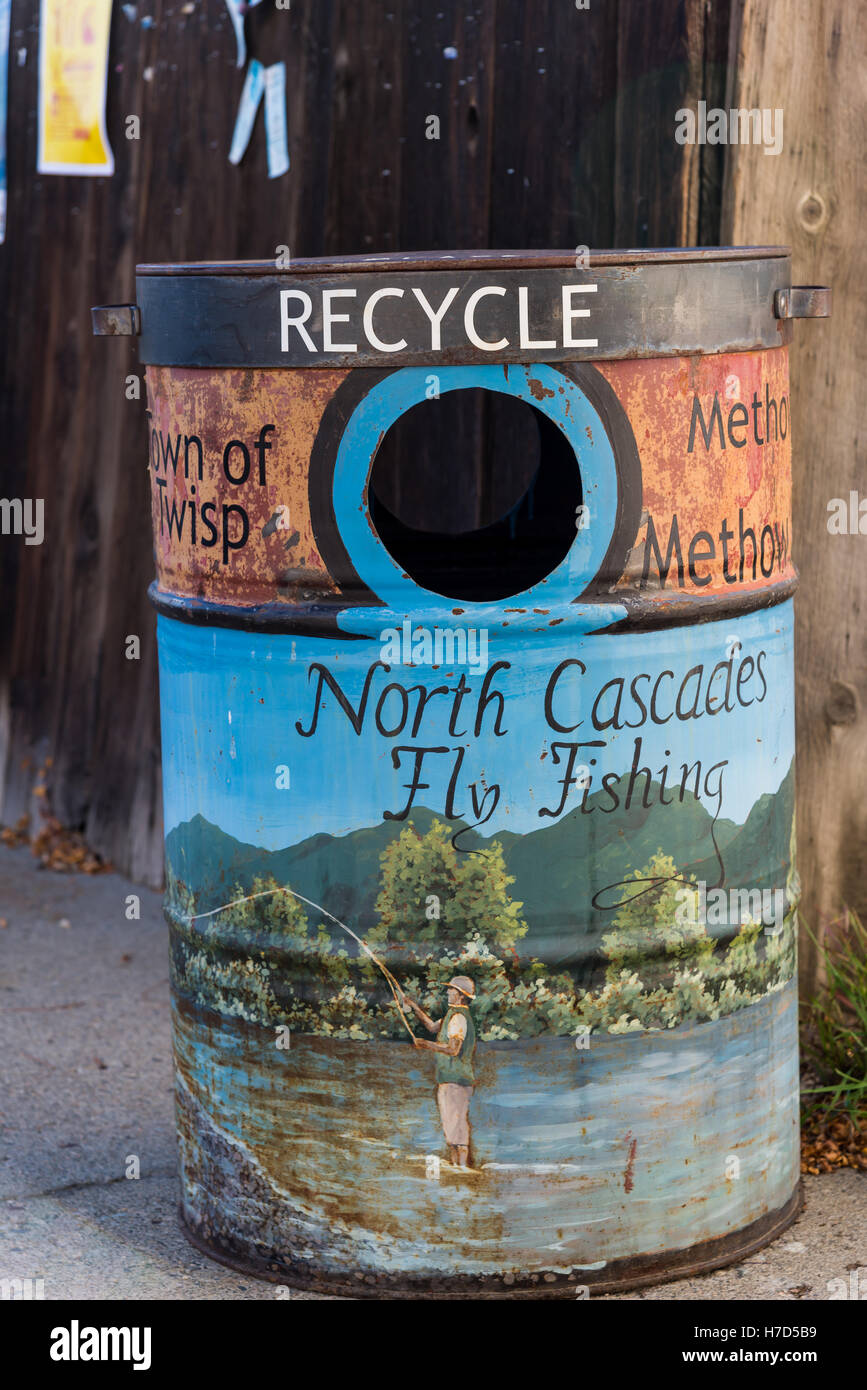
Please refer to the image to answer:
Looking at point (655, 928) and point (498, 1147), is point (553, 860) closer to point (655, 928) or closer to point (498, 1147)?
point (655, 928)

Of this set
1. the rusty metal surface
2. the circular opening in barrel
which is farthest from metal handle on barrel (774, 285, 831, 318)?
the rusty metal surface

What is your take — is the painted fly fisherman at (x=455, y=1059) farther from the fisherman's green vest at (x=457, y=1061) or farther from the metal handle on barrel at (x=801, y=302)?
the metal handle on barrel at (x=801, y=302)

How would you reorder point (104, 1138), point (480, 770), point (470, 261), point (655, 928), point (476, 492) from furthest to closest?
1. point (476, 492)
2. point (104, 1138)
3. point (655, 928)
4. point (480, 770)
5. point (470, 261)

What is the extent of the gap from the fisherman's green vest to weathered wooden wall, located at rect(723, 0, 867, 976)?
1.31 meters

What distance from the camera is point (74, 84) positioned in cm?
501

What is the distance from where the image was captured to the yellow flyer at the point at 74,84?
494 cm

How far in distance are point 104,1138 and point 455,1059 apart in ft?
4.07

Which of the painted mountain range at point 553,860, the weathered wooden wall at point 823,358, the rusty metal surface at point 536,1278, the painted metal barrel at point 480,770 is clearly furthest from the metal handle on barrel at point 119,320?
the rusty metal surface at point 536,1278

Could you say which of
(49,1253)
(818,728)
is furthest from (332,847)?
(818,728)

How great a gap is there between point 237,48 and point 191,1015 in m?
2.84

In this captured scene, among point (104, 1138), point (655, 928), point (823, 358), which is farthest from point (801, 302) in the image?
point (104, 1138)

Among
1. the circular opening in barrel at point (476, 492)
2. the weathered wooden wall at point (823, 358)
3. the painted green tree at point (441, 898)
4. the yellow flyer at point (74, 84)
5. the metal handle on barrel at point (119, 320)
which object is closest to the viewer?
the painted green tree at point (441, 898)

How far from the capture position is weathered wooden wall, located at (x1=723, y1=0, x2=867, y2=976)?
3.49m

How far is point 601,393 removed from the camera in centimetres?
256
